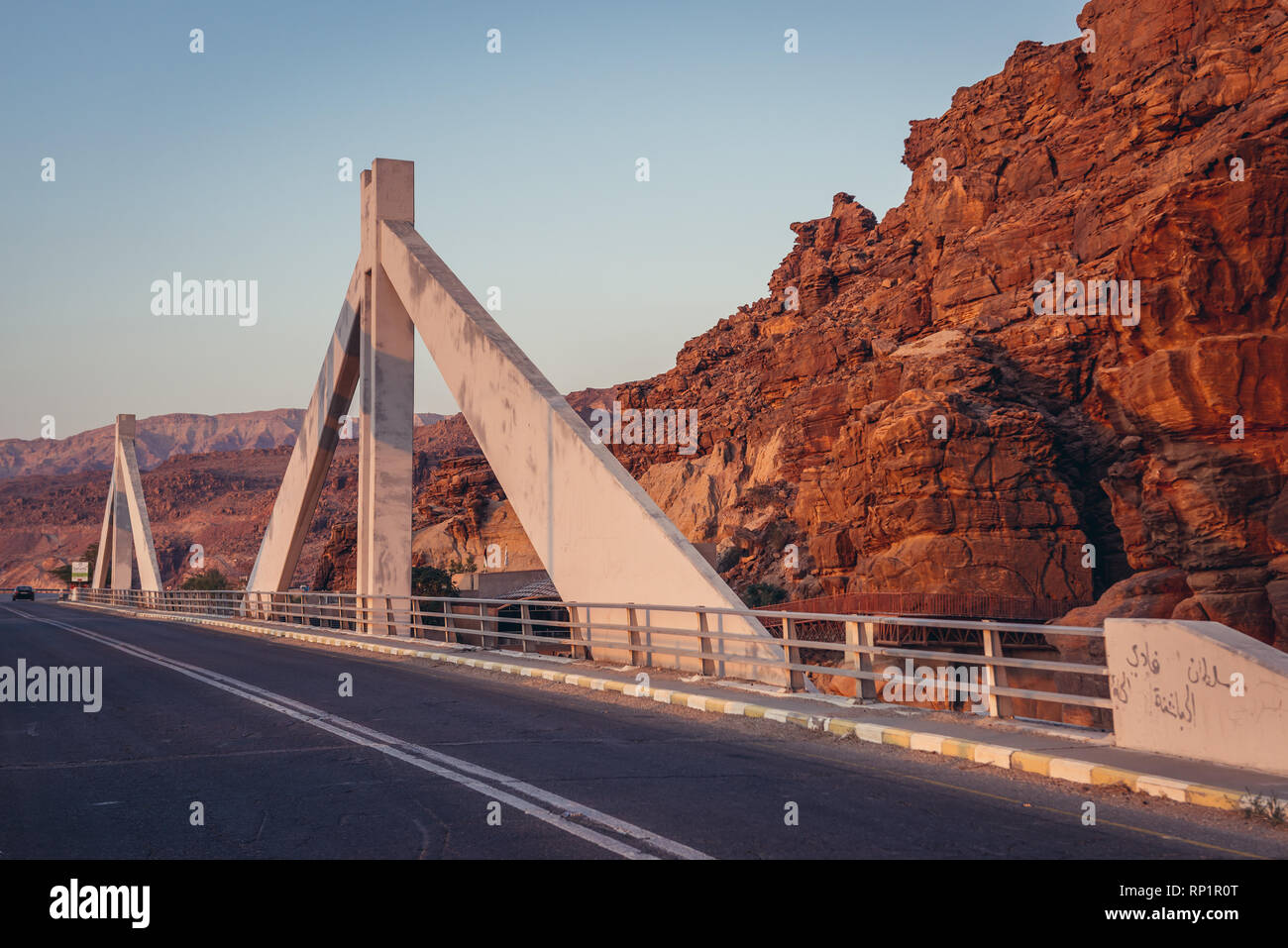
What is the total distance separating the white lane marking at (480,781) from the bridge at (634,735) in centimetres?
4

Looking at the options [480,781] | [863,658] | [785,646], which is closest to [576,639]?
[785,646]

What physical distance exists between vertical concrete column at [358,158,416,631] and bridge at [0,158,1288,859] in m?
6.95

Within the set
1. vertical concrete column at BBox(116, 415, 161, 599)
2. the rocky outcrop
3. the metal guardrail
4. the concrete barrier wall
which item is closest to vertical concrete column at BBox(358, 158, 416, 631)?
the metal guardrail

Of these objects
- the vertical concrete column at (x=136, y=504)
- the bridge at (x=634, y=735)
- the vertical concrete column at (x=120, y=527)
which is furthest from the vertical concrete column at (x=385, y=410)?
the vertical concrete column at (x=120, y=527)

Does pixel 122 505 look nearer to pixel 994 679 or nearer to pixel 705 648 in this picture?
pixel 705 648

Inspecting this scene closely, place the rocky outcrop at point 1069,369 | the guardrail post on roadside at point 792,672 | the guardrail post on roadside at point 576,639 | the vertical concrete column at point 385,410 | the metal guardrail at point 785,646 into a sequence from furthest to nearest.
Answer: the rocky outcrop at point 1069,369, the vertical concrete column at point 385,410, the guardrail post on roadside at point 576,639, the guardrail post on roadside at point 792,672, the metal guardrail at point 785,646

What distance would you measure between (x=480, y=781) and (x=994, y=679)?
5.50 m

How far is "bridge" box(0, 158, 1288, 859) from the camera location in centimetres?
638

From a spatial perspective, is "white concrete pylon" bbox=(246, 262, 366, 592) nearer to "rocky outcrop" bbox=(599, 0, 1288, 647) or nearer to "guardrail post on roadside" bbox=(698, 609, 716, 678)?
"guardrail post on roadside" bbox=(698, 609, 716, 678)

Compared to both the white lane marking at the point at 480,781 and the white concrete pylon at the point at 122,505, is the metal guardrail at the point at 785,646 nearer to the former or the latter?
the white lane marking at the point at 480,781

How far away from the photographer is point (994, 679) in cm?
1042

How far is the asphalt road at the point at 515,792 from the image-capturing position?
239 inches
